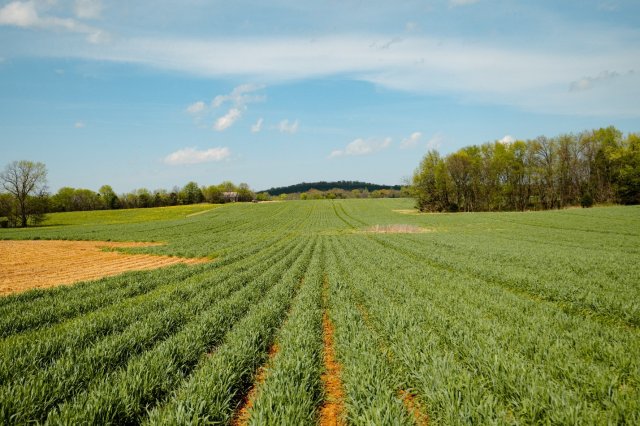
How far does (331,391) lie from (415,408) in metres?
1.51

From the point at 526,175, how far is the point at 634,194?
19.6m

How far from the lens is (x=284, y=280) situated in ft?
45.5

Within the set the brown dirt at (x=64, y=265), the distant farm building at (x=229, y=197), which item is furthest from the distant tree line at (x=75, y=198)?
the brown dirt at (x=64, y=265)

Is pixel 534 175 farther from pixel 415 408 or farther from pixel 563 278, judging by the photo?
pixel 415 408

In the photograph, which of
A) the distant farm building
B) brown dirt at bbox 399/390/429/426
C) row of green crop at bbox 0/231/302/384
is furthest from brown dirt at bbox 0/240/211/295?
the distant farm building

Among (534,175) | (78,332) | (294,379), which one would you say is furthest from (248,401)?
(534,175)

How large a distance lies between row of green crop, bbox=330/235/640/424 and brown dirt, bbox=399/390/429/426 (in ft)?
0.46

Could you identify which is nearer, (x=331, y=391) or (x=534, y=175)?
(x=331, y=391)

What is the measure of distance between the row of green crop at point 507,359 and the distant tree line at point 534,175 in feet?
253

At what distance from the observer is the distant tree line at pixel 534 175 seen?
66625 mm

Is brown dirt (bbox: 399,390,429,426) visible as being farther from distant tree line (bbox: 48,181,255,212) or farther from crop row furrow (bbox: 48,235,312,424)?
distant tree line (bbox: 48,181,255,212)

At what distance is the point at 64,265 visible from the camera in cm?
2006

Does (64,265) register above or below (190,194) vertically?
below

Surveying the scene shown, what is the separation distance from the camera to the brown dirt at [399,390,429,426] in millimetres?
4363
